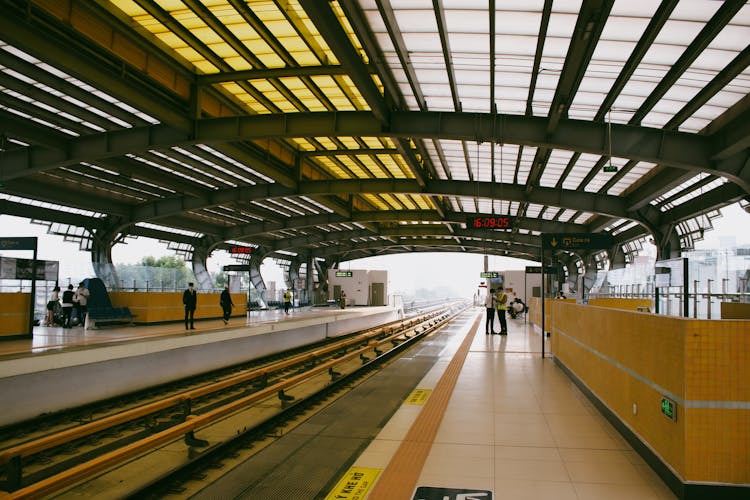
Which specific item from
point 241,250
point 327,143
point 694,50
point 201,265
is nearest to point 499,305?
point 327,143

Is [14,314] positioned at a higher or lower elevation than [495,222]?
lower

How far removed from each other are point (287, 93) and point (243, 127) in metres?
2.04

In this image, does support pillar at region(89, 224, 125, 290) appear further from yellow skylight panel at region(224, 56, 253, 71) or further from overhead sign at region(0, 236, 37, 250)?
yellow skylight panel at region(224, 56, 253, 71)

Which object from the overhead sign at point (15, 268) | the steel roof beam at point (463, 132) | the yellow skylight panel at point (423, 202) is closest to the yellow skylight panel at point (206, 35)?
the steel roof beam at point (463, 132)

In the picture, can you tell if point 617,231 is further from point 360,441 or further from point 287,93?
point 360,441

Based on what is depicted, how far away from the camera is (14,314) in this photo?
44.2 ft

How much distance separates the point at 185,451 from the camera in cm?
736

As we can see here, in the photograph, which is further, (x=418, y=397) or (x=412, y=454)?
(x=418, y=397)

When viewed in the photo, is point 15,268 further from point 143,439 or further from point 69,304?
point 143,439

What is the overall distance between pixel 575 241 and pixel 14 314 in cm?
1407

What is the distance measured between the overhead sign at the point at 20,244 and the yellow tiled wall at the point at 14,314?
1252 millimetres

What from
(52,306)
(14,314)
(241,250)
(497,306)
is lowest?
(52,306)

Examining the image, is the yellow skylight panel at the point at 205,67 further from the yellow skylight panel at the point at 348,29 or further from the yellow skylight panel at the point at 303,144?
the yellow skylight panel at the point at 303,144

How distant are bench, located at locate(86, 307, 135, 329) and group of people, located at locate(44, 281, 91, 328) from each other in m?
0.56
